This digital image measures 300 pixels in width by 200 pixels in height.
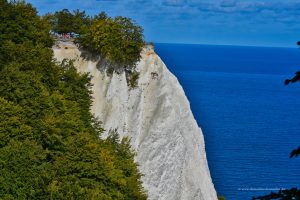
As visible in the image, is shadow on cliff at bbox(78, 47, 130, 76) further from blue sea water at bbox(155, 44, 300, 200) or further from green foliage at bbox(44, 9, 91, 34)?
blue sea water at bbox(155, 44, 300, 200)

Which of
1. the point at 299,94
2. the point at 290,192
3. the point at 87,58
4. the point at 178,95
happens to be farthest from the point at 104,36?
the point at 299,94

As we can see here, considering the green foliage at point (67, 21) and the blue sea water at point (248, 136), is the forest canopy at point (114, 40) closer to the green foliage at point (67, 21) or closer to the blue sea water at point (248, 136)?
the green foliage at point (67, 21)

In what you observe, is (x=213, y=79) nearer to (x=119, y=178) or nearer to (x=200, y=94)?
(x=200, y=94)

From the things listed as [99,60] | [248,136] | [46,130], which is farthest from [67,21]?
[248,136]

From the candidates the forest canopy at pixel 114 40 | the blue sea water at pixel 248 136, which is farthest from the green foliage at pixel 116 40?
the blue sea water at pixel 248 136

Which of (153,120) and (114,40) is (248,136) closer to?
(153,120)
